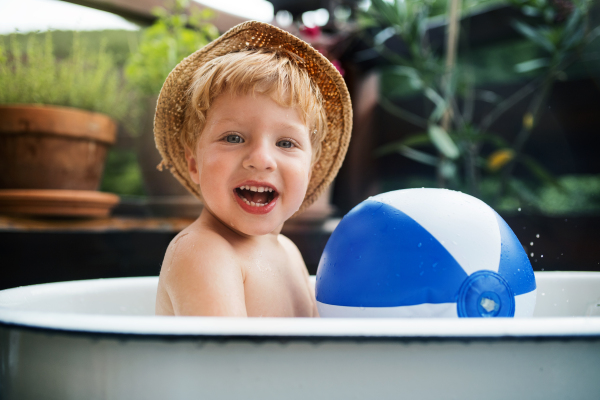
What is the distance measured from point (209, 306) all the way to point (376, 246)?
1.00ft

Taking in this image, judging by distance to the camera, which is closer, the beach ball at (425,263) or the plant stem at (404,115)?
the beach ball at (425,263)

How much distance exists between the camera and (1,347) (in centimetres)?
66

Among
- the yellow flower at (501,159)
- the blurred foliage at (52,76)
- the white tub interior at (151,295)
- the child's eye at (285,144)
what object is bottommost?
the white tub interior at (151,295)

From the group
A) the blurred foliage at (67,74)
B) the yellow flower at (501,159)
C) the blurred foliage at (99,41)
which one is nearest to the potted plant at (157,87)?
the blurred foliage at (67,74)

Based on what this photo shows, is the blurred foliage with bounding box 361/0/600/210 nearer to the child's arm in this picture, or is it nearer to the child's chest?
the child's chest

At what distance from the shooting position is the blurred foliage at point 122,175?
2605 mm

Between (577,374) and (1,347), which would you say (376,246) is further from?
(1,347)

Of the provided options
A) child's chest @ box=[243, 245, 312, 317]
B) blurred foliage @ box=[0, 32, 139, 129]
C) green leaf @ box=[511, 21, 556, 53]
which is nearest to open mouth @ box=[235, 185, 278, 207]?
child's chest @ box=[243, 245, 312, 317]

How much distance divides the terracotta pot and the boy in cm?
94

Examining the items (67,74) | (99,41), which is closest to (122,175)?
(99,41)

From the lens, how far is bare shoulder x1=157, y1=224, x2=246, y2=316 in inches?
31.3

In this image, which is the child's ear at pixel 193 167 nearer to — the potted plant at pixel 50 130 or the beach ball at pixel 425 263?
the beach ball at pixel 425 263

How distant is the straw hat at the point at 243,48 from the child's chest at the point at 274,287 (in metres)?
0.29

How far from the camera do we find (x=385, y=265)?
83 centimetres
